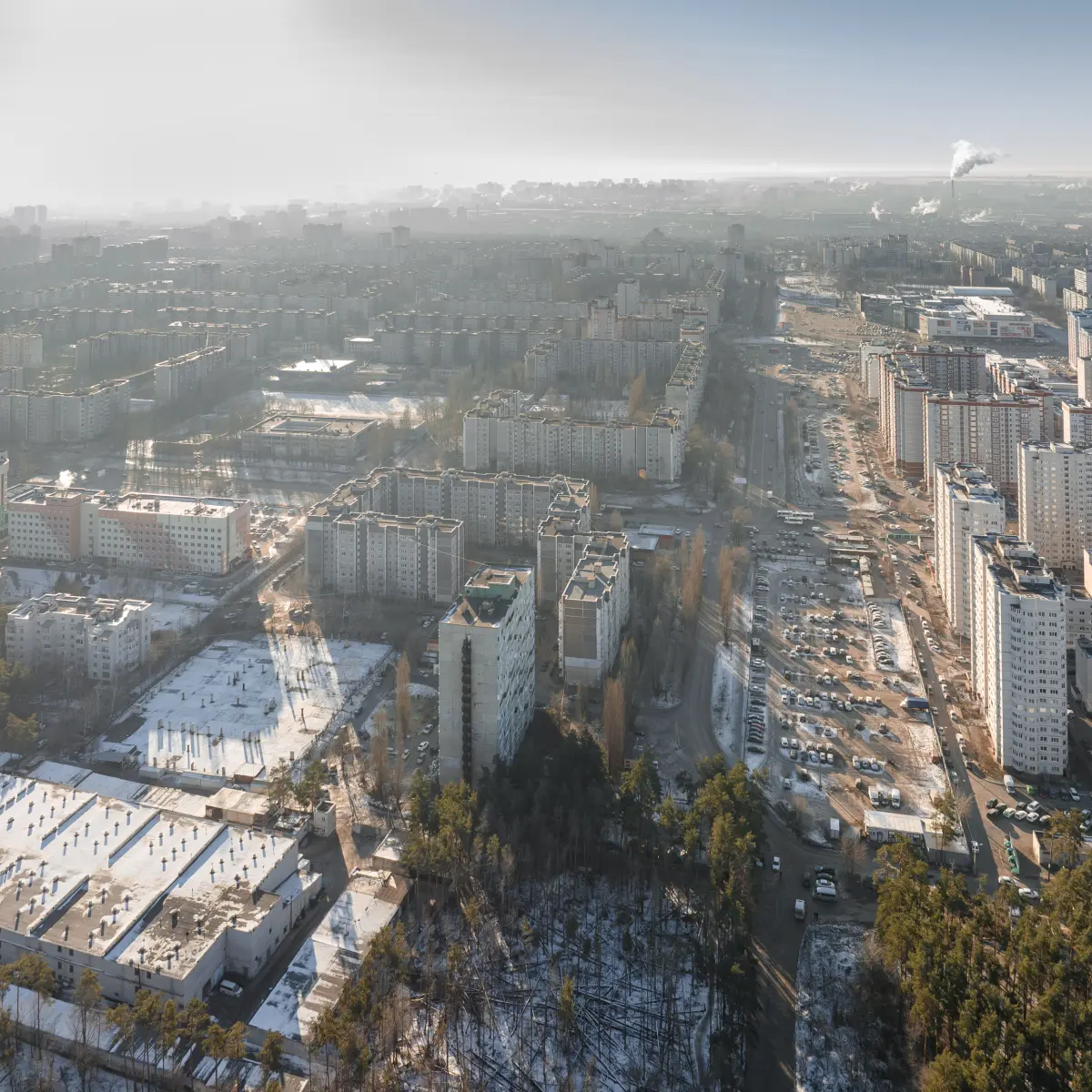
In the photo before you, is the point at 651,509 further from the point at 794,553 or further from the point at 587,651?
the point at 587,651

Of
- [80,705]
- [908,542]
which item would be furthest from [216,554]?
[908,542]

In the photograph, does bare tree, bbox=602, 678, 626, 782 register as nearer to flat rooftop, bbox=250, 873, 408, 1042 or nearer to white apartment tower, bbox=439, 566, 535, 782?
white apartment tower, bbox=439, 566, 535, 782

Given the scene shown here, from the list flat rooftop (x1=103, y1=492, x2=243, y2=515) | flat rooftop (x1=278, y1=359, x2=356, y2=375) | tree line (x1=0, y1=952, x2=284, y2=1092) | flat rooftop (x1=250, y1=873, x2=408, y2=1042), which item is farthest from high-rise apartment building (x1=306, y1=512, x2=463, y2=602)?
flat rooftop (x1=278, y1=359, x2=356, y2=375)

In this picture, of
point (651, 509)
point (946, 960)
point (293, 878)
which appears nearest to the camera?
point (946, 960)

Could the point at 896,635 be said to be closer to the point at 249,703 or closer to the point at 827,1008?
the point at 827,1008

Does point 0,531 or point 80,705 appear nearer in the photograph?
point 80,705

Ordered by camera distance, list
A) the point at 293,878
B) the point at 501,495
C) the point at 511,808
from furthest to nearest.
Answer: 1. the point at 501,495
2. the point at 511,808
3. the point at 293,878

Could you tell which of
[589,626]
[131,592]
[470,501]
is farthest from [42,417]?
[589,626]
